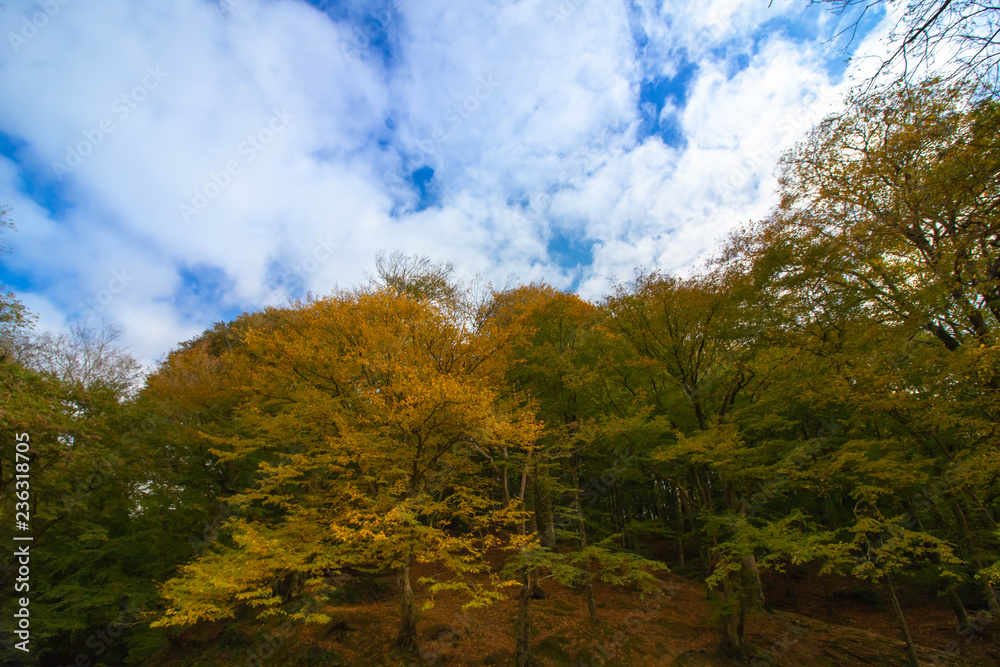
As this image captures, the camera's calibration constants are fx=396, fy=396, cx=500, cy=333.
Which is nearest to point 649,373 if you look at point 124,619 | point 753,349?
point 753,349

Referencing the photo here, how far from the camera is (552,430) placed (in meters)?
11.7


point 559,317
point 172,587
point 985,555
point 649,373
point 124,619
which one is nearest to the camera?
point 172,587

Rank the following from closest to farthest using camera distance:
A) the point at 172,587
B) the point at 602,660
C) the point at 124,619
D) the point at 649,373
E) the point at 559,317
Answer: the point at 172,587
the point at 602,660
the point at 124,619
the point at 649,373
the point at 559,317

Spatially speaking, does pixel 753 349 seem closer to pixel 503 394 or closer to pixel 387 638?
pixel 503 394

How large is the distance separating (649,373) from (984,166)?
10789mm

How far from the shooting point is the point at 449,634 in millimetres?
11273
